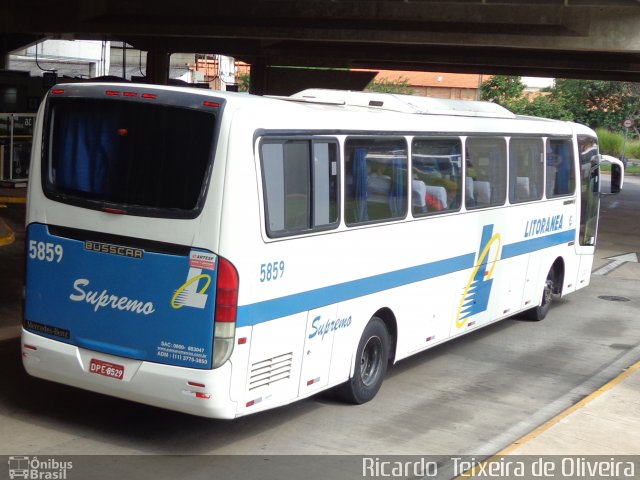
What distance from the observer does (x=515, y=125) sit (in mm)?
13141

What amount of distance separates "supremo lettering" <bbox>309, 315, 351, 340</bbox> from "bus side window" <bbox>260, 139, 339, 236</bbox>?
0.86m

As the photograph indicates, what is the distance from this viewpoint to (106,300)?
26.9ft

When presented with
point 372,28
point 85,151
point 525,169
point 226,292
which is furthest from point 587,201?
point 372,28

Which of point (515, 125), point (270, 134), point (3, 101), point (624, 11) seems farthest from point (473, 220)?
point (3, 101)

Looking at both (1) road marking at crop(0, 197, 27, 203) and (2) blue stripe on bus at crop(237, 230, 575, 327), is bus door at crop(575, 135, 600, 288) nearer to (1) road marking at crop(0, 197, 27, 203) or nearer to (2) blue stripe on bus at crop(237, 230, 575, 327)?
(2) blue stripe on bus at crop(237, 230, 575, 327)

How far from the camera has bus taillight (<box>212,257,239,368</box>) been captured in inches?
305

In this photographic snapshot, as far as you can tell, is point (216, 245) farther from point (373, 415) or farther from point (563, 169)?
point (563, 169)

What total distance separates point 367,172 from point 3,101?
854 inches

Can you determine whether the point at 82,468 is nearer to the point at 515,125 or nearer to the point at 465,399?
the point at 465,399

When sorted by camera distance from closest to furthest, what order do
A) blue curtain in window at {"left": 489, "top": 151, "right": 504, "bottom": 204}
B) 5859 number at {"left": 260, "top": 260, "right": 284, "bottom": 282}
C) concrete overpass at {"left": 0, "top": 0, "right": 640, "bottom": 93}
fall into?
5859 number at {"left": 260, "top": 260, "right": 284, "bottom": 282}, blue curtain in window at {"left": 489, "top": 151, "right": 504, "bottom": 204}, concrete overpass at {"left": 0, "top": 0, "right": 640, "bottom": 93}

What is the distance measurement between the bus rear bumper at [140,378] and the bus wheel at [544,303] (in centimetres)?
798

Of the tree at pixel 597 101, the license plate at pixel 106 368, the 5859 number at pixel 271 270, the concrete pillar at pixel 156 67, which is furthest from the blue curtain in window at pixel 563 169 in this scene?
the tree at pixel 597 101

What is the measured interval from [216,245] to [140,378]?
1283 mm

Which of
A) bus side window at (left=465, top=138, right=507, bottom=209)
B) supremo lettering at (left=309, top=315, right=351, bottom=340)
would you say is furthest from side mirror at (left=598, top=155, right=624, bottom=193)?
supremo lettering at (left=309, top=315, right=351, bottom=340)
